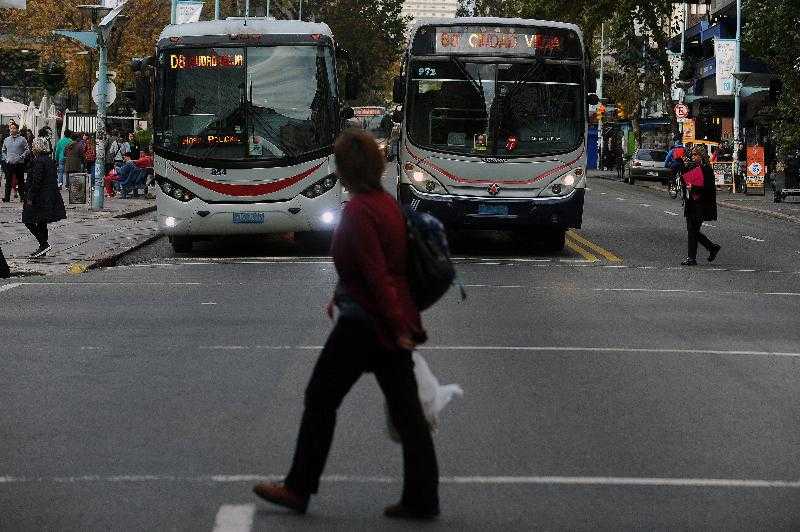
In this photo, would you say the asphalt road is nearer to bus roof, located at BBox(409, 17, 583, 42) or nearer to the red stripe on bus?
the red stripe on bus

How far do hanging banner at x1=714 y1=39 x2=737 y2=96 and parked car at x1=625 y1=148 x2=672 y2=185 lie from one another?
6.02 meters

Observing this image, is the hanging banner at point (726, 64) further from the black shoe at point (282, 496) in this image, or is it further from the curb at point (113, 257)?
the black shoe at point (282, 496)

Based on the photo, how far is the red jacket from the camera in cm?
645

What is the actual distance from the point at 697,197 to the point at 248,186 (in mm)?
6116

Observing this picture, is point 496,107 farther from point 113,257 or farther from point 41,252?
point 41,252

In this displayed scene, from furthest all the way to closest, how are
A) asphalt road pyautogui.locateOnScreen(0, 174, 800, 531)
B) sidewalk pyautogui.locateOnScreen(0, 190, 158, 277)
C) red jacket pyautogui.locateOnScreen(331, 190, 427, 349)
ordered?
sidewalk pyautogui.locateOnScreen(0, 190, 158, 277) → asphalt road pyautogui.locateOnScreen(0, 174, 800, 531) → red jacket pyautogui.locateOnScreen(331, 190, 427, 349)

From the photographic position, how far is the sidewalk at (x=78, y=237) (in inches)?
837

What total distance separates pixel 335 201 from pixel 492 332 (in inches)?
360

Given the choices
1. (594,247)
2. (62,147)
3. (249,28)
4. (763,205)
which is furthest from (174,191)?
(763,205)

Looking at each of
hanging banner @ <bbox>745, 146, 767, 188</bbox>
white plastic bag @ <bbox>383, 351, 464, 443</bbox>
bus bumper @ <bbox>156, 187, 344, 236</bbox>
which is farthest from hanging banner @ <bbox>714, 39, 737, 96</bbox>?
white plastic bag @ <bbox>383, 351, 464, 443</bbox>

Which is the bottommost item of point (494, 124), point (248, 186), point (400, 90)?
point (248, 186)

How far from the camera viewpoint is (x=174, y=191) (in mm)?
22953

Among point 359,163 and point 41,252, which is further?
point 41,252

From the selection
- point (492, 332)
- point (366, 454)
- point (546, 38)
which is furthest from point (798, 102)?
point (366, 454)
